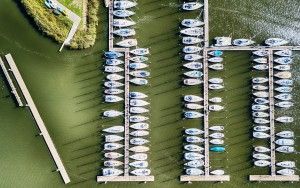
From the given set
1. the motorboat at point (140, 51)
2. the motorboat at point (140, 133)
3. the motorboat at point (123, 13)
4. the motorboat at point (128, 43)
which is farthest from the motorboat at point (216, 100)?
the motorboat at point (123, 13)

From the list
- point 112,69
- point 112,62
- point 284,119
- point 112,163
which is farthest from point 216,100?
point 112,163

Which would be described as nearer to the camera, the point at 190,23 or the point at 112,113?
the point at 190,23

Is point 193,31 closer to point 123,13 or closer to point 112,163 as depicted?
point 123,13

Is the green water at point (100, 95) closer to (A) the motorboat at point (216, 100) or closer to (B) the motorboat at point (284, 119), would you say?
(A) the motorboat at point (216, 100)

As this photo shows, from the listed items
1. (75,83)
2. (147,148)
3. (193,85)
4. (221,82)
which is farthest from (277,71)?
(75,83)

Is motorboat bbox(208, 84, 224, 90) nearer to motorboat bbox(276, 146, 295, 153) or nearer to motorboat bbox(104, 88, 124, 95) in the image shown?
motorboat bbox(276, 146, 295, 153)

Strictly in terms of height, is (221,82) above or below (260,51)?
below

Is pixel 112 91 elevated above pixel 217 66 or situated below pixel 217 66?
below

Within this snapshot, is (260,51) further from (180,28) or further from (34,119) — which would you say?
(34,119)
